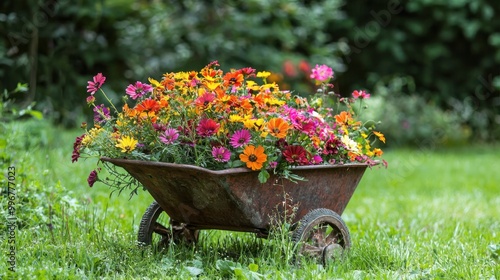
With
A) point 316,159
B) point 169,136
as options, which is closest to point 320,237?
point 316,159

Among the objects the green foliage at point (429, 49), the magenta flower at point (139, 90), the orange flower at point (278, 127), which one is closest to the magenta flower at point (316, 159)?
the orange flower at point (278, 127)

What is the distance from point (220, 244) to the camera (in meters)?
3.48

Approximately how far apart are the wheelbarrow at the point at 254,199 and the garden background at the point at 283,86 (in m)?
0.13

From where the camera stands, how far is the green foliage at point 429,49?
1059 centimetres

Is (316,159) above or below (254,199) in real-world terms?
above

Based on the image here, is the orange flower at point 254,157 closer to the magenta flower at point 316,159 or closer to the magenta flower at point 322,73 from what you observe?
the magenta flower at point 316,159

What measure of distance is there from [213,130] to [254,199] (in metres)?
0.34

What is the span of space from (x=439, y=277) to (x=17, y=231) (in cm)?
188

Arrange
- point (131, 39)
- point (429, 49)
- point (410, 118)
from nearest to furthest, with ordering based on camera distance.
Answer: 1. point (131, 39)
2. point (429, 49)
3. point (410, 118)

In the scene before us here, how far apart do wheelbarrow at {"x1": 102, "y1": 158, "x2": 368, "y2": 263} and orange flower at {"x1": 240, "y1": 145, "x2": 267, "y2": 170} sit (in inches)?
1.5

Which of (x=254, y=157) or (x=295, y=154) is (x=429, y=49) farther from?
(x=254, y=157)

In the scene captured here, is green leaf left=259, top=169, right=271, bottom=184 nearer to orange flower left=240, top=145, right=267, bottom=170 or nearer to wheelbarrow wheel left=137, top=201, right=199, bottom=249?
orange flower left=240, top=145, right=267, bottom=170

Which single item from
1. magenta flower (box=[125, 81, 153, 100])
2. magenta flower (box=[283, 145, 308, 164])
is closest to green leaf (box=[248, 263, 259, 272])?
magenta flower (box=[283, 145, 308, 164])

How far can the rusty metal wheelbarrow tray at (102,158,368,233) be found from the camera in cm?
282
